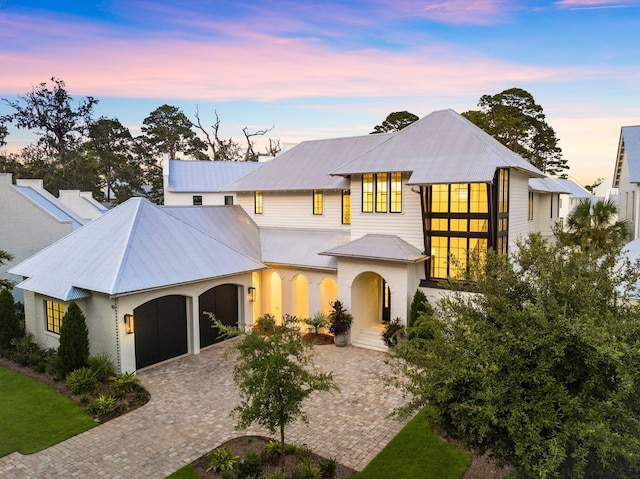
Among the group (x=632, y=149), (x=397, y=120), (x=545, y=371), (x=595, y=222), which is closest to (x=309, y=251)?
(x=545, y=371)

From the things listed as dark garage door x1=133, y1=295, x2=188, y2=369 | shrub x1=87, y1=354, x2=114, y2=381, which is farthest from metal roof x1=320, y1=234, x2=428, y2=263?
shrub x1=87, y1=354, x2=114, y2=381

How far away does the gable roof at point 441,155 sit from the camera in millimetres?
15586

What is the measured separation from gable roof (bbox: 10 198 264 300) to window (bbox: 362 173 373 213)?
5391mm

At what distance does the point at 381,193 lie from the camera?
18.4 metres

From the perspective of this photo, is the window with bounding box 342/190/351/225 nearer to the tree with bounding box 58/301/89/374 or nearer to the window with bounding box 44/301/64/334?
the tree with bounding box 58/301/89/374

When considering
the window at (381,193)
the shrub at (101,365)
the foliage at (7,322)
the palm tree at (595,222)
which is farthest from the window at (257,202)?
the palm tree at (595,222)

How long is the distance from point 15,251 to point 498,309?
2570cm

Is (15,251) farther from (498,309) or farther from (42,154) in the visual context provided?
(42,154)

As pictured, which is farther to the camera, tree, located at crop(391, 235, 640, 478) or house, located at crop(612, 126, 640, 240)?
house, located at crop(612, 126, 640, 240)

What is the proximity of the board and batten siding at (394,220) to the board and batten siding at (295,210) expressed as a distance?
1.75 meters

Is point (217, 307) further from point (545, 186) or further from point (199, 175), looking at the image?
point (199, 175)

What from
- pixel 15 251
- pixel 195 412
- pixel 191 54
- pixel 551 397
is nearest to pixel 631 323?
pixel 551 397

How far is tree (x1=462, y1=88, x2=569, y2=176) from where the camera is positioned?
4269 cm

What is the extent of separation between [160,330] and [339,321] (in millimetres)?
6974
